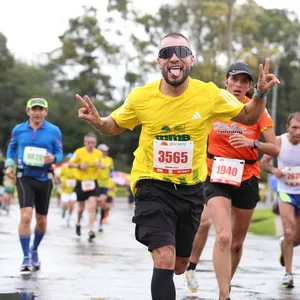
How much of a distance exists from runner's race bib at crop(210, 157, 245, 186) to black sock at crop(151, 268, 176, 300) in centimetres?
227

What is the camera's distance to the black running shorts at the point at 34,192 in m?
10.7

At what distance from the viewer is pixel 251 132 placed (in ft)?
27.5

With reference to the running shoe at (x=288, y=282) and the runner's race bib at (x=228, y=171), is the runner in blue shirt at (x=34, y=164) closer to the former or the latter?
the running shoe at (x=288, y=282)

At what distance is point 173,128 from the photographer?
640cm

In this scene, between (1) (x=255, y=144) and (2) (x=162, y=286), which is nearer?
(2) (x=162, y=286)

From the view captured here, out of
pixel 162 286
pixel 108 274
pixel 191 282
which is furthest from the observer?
pixel 108 274

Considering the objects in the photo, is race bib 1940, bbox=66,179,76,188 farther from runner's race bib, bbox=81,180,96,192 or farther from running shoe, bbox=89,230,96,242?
running shoe, bbox=89,230,96,242

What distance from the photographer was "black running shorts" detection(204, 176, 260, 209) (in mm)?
8289

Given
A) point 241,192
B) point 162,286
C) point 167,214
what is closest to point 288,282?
point 241,192

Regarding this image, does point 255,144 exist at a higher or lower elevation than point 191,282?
higher

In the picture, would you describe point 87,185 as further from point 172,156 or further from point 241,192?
point 172,156

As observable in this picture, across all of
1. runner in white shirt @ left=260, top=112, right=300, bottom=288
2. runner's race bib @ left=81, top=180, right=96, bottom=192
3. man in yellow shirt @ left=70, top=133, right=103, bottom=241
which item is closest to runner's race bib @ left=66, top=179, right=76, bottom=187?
man in yellow shirt @ left=70, top=133, right=103, bottom=241

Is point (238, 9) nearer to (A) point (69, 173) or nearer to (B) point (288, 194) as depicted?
(A) point (69, 173)

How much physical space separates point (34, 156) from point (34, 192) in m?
0.44
